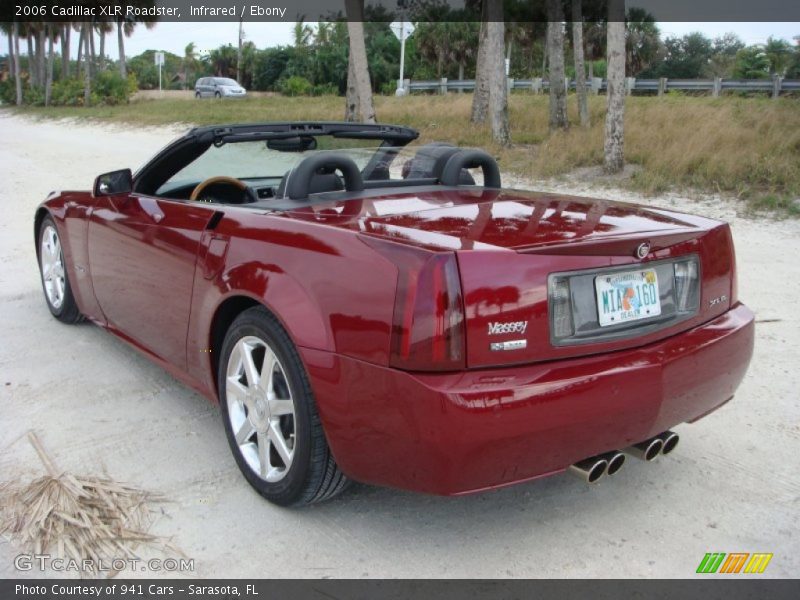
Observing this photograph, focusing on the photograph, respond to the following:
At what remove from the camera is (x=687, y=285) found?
9.13 feet

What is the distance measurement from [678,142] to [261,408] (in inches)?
431

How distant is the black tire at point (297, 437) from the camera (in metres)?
2.61

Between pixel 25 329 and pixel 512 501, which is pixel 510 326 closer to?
pixel 512 501

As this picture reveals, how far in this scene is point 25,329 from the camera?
16.6 feet

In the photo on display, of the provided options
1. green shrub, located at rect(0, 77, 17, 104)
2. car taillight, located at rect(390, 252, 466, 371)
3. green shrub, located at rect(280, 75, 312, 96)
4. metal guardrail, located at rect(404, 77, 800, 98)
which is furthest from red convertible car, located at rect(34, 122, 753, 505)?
green shrub, located at rect(0, 77, 17, 104)

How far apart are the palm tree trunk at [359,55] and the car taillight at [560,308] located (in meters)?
13.3

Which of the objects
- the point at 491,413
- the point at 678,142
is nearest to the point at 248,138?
the point at 491,413

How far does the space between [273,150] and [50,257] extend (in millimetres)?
2156

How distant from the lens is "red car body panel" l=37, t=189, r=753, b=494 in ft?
7.47

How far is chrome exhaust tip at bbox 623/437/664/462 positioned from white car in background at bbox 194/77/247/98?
1608 inches

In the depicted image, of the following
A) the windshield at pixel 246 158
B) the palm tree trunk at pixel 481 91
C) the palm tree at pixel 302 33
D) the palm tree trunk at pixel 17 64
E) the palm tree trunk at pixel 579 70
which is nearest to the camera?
the windshield at pixel 246 158

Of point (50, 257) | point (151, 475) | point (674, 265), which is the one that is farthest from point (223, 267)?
point (50, 257)

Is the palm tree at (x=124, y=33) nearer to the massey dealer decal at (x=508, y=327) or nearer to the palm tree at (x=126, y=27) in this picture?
the palm tree at (x=126, y=27)

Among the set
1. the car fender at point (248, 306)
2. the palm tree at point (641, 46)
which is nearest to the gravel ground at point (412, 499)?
the car fender at point (248, 306)
